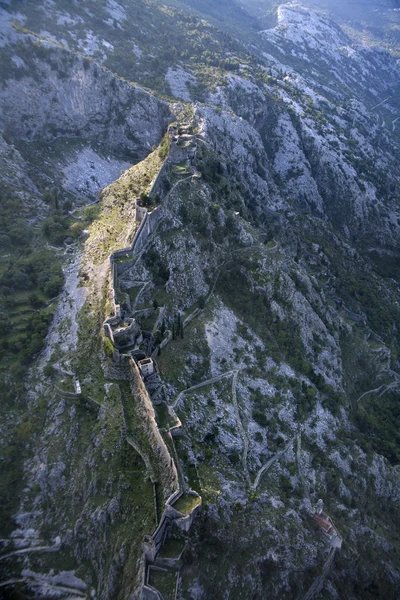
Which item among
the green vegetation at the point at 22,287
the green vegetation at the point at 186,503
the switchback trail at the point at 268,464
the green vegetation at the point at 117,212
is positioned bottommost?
the green vegetation at the point at 22,287

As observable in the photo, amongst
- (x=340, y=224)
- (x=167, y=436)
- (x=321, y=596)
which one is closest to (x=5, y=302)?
(x=167, y=436)

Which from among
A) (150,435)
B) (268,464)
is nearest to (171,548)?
(150,435)

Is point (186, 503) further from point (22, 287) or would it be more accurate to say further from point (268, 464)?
point (22, 287)

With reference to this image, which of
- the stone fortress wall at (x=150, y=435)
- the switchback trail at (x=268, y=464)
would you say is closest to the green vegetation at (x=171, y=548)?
the stone fortress wall at (x=150, y=435)

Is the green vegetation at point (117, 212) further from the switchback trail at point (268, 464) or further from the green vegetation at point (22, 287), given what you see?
the switchback trail at point (268, 464)

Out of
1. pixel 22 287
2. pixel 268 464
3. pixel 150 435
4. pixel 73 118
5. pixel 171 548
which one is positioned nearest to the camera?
pixel 171 548

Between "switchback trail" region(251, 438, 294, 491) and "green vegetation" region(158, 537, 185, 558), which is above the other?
"green vegetation" region(158, 537, 185, 558)

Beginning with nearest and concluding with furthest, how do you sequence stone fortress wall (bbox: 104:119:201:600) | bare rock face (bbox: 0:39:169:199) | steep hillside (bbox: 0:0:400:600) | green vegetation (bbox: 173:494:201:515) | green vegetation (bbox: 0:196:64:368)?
stone fortress wall (bbox: 104:119:201:600), green vegetation (bbox: 173:494:201:515), steep hillside (bbox: 0:0:400:600), green vegetation (bbox: 0:196:64:368), bare rock face (bbox: 0:39:169:199)

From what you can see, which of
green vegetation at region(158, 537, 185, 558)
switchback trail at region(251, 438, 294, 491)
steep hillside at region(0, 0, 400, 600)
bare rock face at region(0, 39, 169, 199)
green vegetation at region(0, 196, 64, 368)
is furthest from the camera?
bare rock face at region(0, 39, 169, 199)

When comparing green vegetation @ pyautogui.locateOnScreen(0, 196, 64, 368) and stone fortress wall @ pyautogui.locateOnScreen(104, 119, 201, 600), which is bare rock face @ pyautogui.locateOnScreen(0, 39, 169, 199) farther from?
stone fortress wall @ pyautogui.locateOnScreen(104, 119, 201, 600)

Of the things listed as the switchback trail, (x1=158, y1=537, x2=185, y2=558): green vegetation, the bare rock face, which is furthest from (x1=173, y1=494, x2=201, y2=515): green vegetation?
the bare rock face

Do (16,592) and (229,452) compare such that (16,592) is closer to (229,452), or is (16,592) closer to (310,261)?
(229,452)

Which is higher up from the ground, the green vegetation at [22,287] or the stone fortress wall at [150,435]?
the stone fortress wall at [150,435]
